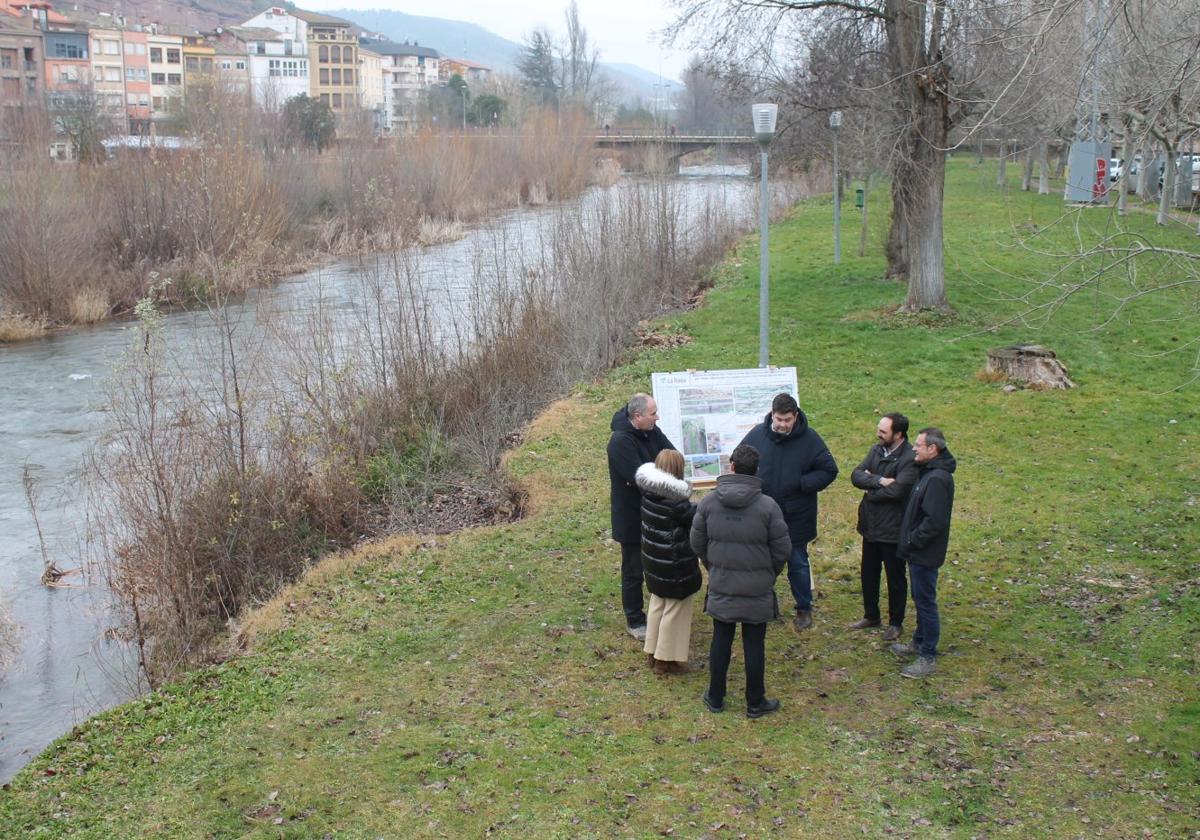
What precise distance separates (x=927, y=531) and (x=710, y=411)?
3101mm

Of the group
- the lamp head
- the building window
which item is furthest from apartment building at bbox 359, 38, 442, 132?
the lamp head

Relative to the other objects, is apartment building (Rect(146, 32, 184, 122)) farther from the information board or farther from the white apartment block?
the information board

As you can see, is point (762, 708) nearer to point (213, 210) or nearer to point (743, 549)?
point (743, 549)

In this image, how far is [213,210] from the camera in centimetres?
2539

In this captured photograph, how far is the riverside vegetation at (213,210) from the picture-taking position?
30016 millimetres

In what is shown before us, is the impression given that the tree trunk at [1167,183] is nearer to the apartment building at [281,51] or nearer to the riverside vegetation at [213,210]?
the riverside vegetation at [213,210]

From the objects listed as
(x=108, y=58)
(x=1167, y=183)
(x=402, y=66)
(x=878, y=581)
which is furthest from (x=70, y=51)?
(x=878, y=581)

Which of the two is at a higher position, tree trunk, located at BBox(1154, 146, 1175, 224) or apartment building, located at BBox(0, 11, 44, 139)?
apartment building, located at BBox(0, 11, 44, 139)

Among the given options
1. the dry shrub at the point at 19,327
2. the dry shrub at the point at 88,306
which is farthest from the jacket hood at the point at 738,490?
the dry shrub at the point at 88,306

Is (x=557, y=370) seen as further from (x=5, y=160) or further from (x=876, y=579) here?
(x=5, y=160)

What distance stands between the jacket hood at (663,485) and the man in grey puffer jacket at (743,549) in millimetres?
395

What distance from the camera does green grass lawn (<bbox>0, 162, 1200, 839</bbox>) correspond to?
6.90 metres

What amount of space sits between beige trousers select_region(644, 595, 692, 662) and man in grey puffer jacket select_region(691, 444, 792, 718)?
2.18ft

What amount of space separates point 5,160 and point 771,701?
34.0 m
